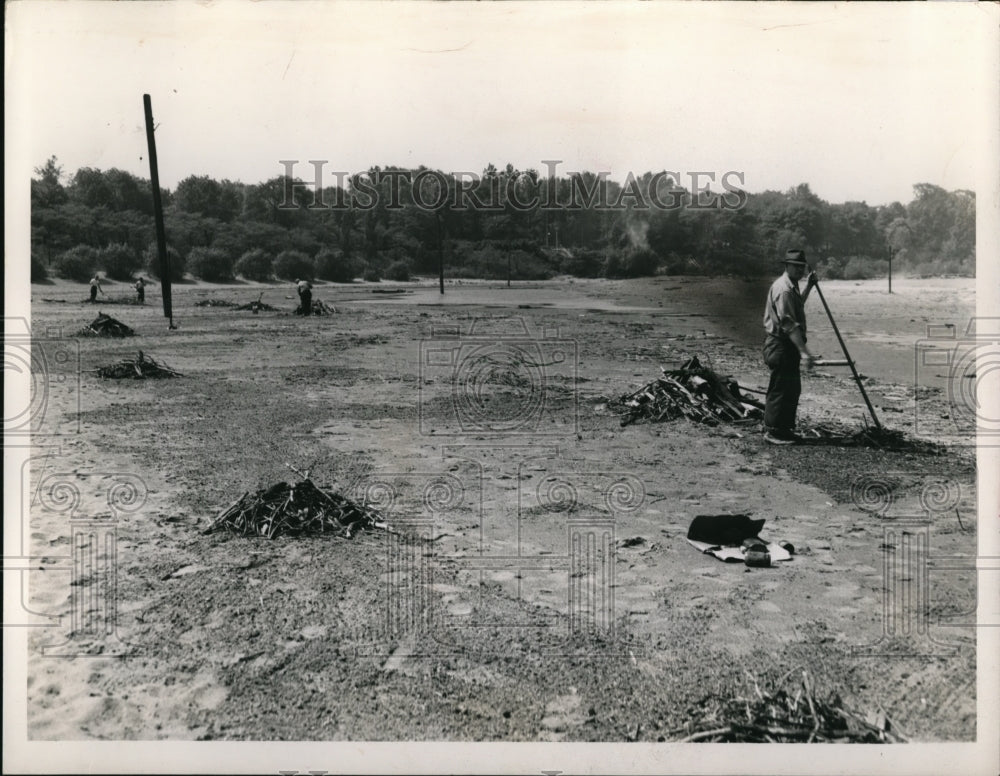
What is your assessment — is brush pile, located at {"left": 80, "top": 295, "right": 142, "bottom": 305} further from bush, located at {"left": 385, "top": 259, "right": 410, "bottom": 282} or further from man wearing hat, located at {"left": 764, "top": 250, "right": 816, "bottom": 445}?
man wearing hat, located at {"left": 764, "top": 250, "right": 816, "bottom": 445}

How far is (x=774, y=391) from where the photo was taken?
24.7 ft

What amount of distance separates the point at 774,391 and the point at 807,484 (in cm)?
123

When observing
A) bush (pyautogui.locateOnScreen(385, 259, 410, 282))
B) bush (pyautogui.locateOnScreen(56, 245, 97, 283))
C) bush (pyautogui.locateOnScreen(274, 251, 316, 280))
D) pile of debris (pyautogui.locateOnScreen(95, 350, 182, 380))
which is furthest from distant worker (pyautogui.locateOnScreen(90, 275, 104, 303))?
bush (pyautogui.locateOnScreen(385, 259, 410, 282))

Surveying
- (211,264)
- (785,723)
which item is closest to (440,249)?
(211,264)

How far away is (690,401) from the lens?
26.7 feet

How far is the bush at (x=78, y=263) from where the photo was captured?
10016mm

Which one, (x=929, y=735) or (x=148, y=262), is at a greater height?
(x=148, y=262)

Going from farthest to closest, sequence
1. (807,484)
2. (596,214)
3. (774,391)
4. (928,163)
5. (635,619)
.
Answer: (596,214) → (774,391) → (807,484) → (928,163) → (635,619)

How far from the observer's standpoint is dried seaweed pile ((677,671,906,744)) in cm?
436

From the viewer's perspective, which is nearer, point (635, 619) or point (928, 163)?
point (635, 619)

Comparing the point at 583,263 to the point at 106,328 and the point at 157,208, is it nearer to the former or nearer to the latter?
the point at 157,208

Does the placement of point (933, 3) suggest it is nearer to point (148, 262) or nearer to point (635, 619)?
point (635, 619)

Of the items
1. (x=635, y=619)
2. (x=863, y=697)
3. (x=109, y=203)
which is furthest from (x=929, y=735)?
(x=109, y=203)

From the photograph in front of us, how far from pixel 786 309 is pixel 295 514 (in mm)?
4482
